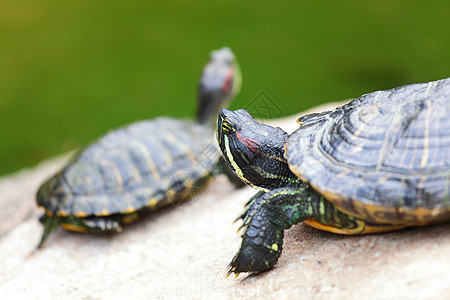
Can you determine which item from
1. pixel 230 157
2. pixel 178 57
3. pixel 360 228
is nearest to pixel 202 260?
pixel 230 157

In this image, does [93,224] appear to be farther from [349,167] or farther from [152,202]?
[349,167]

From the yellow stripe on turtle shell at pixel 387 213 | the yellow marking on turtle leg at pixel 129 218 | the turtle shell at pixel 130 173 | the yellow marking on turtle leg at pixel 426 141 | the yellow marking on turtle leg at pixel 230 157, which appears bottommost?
the yellow marking on turtle leg at pixel 129 218

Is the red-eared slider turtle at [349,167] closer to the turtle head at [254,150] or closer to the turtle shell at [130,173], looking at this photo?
the turtle head at [254,150]

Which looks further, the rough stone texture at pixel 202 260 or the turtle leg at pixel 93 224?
the turtle leg at pixel 93 224

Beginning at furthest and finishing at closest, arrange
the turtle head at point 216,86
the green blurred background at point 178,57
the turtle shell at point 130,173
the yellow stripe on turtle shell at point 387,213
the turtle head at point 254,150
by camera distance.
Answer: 1. the green blurred background at point 178,57
2. the turtle head at point 216,86
3. the turtle shell at point 130,173
4. the turtle head at point 254,150
5. the yellow stripe on turtle shell at point 387,213

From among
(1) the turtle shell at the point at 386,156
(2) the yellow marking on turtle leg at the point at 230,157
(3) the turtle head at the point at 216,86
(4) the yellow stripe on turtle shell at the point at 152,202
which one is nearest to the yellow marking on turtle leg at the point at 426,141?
(1) the turtle shell at the point at 386,156

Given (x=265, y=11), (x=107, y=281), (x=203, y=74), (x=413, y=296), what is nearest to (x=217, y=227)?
(x=107, y=281)
